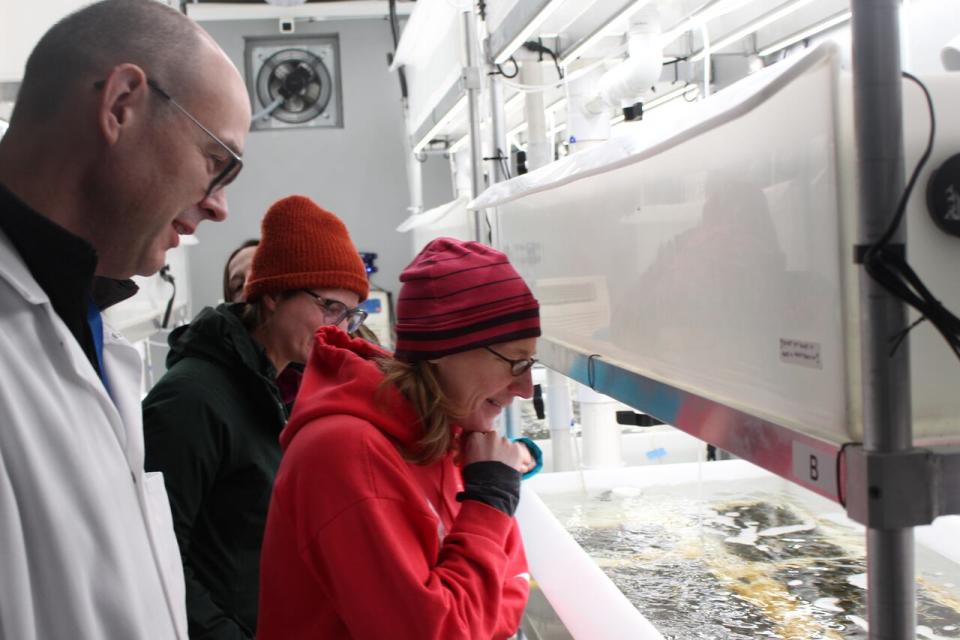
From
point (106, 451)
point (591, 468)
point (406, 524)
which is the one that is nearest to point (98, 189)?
point (106, 451)

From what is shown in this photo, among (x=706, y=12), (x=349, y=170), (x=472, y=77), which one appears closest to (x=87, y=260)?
(x=706, y=12)

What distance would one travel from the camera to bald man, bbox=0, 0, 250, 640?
0.86m

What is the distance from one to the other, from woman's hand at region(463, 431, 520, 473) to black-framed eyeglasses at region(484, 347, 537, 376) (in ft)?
0.33

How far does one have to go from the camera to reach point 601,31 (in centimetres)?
217

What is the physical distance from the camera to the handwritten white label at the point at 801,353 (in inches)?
34.1

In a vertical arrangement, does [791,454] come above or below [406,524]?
above

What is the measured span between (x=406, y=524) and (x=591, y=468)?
2.11 m

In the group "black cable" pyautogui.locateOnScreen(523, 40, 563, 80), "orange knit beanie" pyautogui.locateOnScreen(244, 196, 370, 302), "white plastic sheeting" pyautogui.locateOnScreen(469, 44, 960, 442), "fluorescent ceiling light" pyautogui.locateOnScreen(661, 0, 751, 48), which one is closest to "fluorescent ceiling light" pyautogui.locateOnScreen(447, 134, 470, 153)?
"black cable" pyautogui.locateOnScreen(523, 40, 563, 80)

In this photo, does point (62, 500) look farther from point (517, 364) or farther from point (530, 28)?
point (530, 28)

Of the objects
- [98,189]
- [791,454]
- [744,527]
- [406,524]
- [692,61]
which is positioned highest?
[692,61]

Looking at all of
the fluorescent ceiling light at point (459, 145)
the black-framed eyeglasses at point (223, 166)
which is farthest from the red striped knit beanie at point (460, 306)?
the fluorescent ceiling light at point (459, 145)

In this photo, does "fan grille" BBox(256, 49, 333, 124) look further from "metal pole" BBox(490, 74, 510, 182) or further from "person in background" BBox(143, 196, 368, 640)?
"person in background" BBox(143, 196, 368, 640)

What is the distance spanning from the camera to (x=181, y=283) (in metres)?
5.04

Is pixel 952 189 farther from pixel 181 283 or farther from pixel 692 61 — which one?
pixel 181 283
